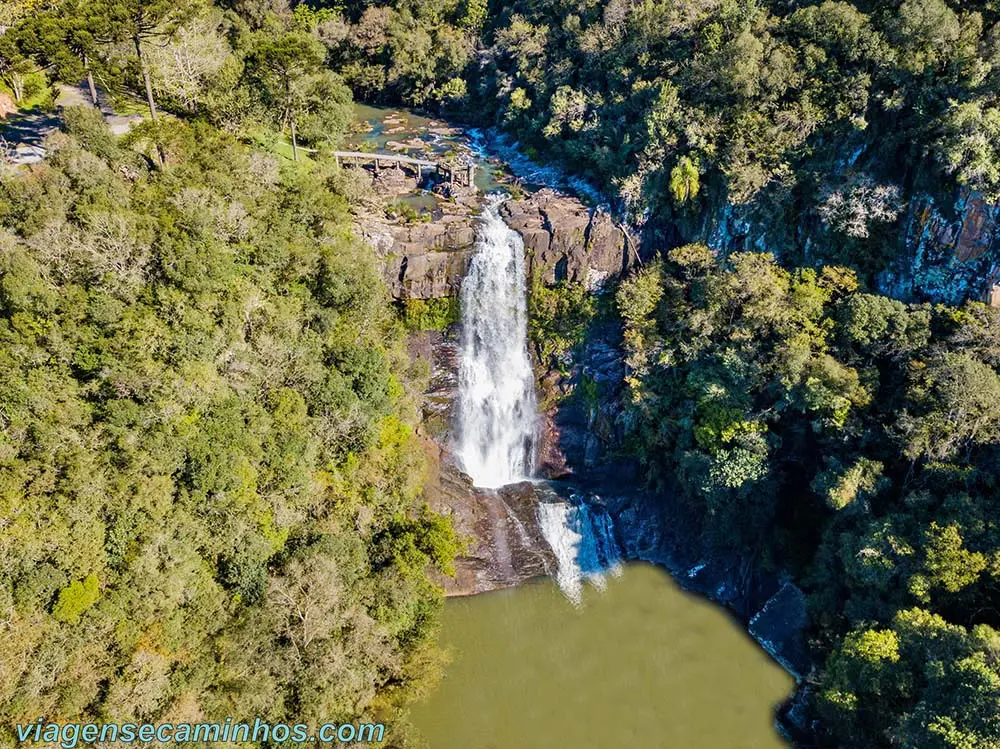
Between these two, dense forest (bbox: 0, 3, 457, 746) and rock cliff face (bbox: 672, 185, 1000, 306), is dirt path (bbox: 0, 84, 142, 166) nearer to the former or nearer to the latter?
dense forest (bbox: 0, 3, 457, 746)

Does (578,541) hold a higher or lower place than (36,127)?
lower

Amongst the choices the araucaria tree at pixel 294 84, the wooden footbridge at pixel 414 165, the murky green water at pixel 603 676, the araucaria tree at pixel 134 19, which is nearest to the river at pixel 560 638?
the murky green water at pixel 603 676

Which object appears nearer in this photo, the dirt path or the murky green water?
the murky green water

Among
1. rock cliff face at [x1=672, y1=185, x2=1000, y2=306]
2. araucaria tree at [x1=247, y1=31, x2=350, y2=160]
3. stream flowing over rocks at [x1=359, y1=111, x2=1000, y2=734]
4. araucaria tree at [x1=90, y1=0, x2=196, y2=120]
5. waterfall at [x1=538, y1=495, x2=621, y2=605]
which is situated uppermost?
araucaria tree at [x1=90, y1=0, x2=196, y2=120]

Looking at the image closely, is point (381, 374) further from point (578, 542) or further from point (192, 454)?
point (578, 542)

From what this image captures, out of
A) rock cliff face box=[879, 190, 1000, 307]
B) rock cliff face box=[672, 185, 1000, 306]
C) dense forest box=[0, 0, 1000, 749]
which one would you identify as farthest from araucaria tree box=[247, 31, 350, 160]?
rock cliff face box=[879, 190, 1000, 307]

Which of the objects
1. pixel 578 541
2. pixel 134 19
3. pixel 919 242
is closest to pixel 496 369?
pixel 578 541

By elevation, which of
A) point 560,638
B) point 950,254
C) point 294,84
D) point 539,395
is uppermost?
point 294,84
